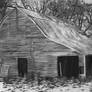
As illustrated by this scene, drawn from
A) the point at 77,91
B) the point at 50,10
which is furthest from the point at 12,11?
the point at 50,10

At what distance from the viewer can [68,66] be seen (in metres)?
20.0

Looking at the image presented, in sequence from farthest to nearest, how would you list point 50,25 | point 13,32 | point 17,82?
point 50,25, point 13,32, point 17,82

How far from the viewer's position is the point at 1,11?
102 ft

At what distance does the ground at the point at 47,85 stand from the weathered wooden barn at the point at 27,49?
2.24 feet

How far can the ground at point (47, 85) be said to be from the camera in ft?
51.2

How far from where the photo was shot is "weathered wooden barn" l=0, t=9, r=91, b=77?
61.2 feet

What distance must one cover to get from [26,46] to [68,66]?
11.7ft

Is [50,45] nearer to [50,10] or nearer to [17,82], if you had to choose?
[17,82]

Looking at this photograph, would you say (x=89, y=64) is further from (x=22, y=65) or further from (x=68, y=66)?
(x=22, y=65)

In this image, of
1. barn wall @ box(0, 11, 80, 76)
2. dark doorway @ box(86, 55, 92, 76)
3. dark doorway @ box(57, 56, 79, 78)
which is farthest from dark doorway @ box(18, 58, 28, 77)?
dark doorway @ box(86, 55, 92, 76)

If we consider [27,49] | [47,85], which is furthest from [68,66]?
[47,85]

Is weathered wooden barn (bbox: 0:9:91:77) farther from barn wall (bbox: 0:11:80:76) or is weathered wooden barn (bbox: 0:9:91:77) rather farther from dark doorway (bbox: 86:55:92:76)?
dark doorway (bbox: 86:55:92:76)

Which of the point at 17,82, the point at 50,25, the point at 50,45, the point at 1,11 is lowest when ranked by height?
the point at 17,82

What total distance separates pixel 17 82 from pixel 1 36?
3943 mm
